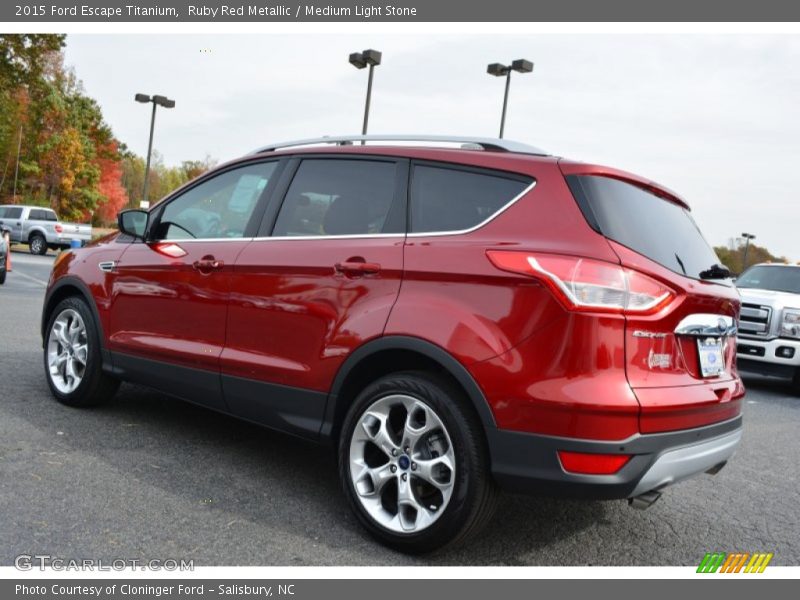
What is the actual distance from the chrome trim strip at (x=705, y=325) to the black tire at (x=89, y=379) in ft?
12.5

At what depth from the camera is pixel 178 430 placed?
507 centimetres

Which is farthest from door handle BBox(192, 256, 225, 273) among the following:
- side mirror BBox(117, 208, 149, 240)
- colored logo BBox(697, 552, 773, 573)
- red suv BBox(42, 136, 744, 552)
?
colored logo BBox(697, 552, 773, 573)

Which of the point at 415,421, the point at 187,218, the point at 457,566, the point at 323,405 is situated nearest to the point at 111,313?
the point at 187,218

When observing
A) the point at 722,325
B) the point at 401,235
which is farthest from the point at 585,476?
the point at 401,235

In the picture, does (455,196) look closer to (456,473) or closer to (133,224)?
(456,473)

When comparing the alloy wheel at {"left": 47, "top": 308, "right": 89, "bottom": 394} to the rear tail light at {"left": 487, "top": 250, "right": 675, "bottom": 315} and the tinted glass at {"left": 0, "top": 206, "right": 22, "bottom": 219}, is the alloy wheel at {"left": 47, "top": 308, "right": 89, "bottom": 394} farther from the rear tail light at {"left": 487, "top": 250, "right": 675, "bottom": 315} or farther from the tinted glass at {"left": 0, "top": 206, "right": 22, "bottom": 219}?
the tinted glass at {"left": 0, "top": 206, "right": 22, "bottom": 219}

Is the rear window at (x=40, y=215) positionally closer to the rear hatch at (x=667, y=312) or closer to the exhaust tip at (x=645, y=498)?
the rear hatch at (x=667, y=312)

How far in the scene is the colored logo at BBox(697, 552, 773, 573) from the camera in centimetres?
350

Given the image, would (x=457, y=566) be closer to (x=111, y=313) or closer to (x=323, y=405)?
(x=323, y=405)

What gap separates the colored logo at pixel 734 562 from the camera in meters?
3.50

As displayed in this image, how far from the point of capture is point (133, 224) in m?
5.07

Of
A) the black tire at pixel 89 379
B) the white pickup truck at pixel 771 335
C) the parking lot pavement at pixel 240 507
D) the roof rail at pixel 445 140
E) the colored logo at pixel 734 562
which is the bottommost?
the parking lot pavement at pixel 240 507

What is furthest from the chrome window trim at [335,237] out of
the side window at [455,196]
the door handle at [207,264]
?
the door handle at [207,264]
